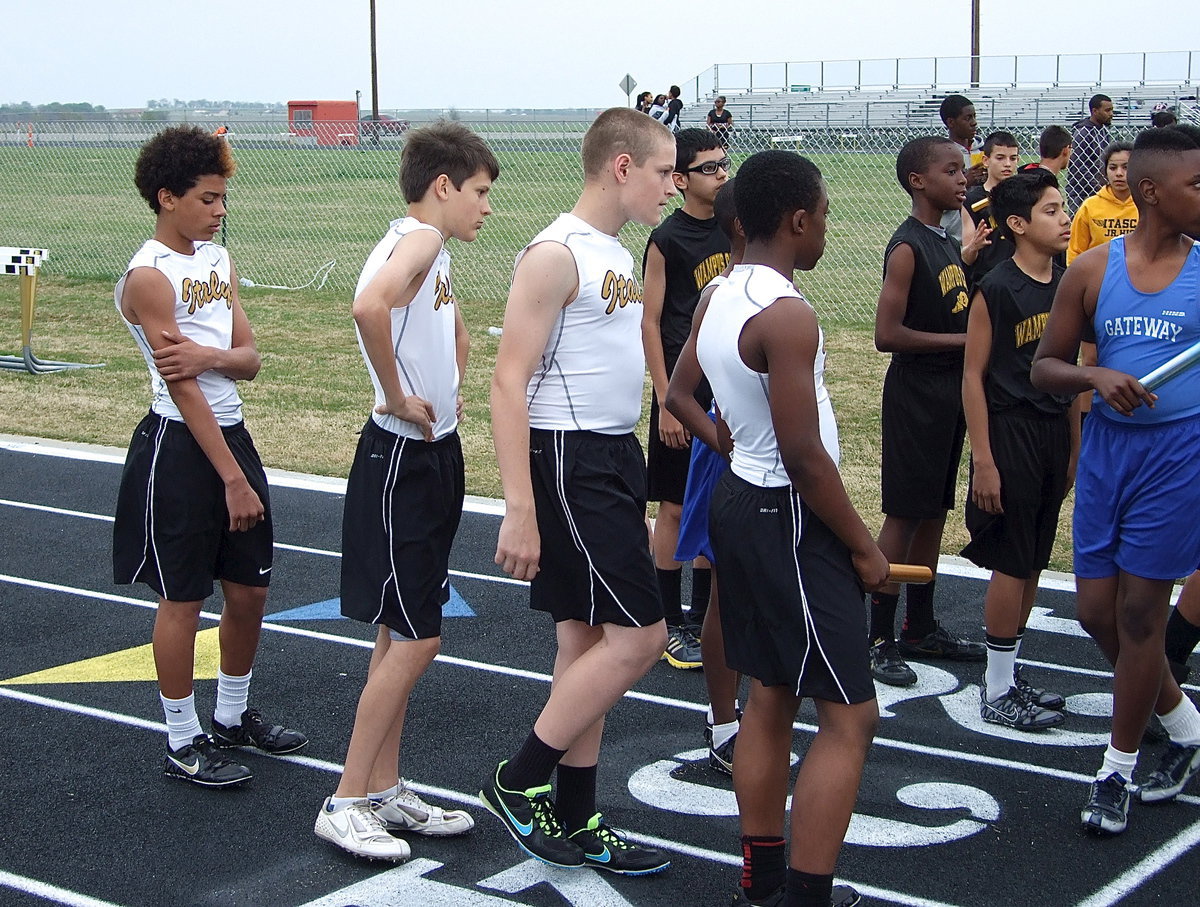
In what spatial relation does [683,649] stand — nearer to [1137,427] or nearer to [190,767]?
[190,767]

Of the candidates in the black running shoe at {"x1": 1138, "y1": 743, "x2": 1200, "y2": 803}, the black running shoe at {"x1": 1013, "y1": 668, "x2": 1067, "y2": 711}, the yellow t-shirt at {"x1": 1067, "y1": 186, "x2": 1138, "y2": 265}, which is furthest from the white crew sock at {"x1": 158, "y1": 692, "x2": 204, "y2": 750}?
the yellow t-shirt at {"x1": 1067, "y1": 186, "x2": 1138, "y2": 265}

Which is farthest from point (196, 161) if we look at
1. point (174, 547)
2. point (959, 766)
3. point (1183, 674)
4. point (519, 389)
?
point (1183, 674)

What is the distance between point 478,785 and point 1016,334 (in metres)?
2.46

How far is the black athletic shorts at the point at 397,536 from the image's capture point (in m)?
3.92

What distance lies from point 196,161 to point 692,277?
208cm

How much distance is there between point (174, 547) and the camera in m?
4.40

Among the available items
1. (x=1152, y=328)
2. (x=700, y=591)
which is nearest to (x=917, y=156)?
(x=1152, y=328)

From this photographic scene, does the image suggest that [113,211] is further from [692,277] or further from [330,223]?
[692,277]

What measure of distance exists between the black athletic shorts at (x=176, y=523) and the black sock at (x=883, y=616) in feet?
7.94

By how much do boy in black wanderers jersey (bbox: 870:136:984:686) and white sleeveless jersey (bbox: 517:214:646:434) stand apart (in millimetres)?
1805

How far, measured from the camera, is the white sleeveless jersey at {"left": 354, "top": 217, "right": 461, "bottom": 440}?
393cm

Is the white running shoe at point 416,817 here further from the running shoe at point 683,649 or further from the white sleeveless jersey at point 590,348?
the running shoe at point 683,649

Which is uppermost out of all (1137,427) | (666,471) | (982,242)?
(982,242)

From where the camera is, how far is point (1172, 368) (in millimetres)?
3912
